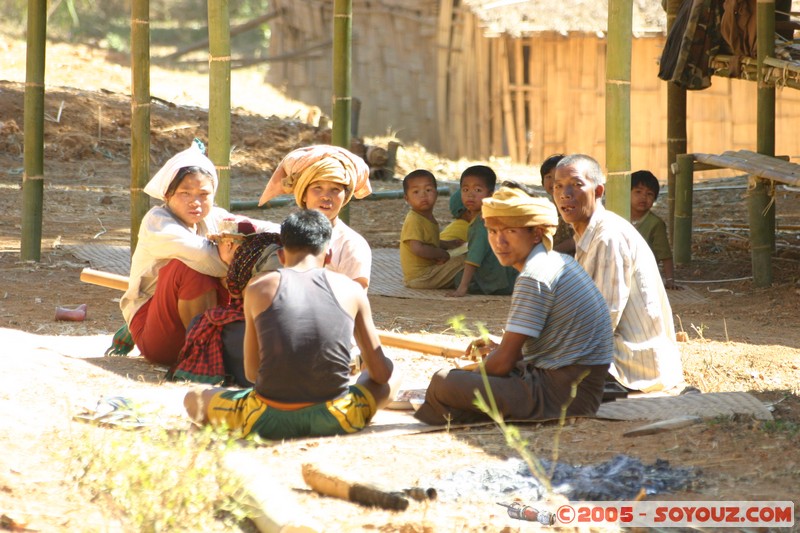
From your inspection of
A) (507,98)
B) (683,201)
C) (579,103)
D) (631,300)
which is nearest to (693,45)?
(683,201)

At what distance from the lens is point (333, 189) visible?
4.88 metres

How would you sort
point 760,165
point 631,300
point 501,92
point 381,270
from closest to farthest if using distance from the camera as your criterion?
1. point 631,300
2. point 760,165
3. point 381,270
4. point 501,92

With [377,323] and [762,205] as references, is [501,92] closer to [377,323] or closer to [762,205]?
[762,205]

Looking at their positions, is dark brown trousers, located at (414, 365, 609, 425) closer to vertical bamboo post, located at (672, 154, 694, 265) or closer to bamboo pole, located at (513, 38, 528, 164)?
vertical bamboo post, located at (672, 154, 694, 265)

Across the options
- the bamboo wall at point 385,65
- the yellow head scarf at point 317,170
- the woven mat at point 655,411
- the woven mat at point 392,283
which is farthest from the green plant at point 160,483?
the bamboo wall at point 385,65

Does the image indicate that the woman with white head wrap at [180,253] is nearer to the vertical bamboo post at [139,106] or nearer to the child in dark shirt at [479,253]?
the vertical bamboo post at [139,106]

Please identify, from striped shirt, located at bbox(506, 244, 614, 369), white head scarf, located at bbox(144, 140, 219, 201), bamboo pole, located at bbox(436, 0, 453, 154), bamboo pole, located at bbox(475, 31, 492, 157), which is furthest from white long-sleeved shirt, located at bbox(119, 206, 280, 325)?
bamboo pole, located at bbox(436, 0, 453, 154)

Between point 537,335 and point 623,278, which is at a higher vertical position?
point 623,278

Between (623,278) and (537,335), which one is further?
(623,278)

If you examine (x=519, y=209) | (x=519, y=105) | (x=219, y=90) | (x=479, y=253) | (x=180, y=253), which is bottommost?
(x=479, y=253)

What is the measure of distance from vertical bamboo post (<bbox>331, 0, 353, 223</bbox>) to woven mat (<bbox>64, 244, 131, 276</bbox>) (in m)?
1.89

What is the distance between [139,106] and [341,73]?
1908 mm

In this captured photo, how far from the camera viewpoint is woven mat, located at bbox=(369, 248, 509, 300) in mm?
7742

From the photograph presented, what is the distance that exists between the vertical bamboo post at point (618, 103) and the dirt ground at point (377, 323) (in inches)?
38.7
